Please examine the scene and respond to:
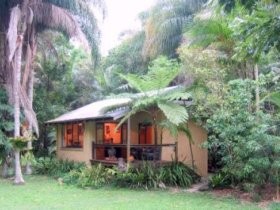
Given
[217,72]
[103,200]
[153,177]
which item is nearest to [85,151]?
[153,177]

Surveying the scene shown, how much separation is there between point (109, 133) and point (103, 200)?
9560mm

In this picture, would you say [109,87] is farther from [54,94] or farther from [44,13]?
[44,13]

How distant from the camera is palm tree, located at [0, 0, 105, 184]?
54.8 feet

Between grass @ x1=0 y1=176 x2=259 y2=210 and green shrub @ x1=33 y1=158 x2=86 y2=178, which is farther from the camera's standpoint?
green shrub @ x1=33 y1=158 x2=86 y2=178

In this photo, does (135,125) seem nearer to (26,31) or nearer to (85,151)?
(85,151)

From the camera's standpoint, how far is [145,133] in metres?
20.4

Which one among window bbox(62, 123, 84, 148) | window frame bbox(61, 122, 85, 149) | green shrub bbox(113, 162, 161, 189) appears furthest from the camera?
window bbox(62, 123, 84, 148)

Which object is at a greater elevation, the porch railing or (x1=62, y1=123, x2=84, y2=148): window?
(x1=62, y1=123, x2=84, y2=148): window

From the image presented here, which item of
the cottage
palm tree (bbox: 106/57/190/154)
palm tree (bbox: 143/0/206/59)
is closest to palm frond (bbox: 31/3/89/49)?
the cottage

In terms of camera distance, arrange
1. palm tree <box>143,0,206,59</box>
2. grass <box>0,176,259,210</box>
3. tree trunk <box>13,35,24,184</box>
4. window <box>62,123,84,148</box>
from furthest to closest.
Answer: palm tree <box>143,0,206,59</box> → window <box>62,123,84,148</box> → tree trunk <box>13,35,24,184</box> → grass <box>0,176,259,210</box>

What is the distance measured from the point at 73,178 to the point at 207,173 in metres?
5.19

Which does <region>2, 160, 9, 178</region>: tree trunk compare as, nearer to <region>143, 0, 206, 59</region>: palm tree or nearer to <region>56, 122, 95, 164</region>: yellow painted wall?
<region>56, 122, 95, 164</region>: yellow painted wall

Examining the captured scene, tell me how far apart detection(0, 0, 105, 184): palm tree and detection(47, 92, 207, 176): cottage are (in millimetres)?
2897

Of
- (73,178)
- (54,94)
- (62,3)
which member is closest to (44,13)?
(62,3)
